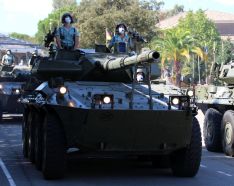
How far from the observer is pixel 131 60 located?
9.45 metres

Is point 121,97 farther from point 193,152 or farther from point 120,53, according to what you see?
point 120,53

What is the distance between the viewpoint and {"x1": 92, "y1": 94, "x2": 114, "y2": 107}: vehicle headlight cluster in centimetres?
955

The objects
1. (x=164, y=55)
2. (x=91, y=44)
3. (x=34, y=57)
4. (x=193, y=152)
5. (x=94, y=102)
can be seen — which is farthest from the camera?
(x=164, y=55)

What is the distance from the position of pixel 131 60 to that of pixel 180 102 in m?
1.03

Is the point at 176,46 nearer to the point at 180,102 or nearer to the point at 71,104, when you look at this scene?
the point at 180,102

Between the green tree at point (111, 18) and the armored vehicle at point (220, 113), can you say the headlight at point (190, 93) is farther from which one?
the green tree at point (111, 18)

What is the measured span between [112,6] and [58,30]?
3384 centimetres

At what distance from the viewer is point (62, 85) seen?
9.95 m

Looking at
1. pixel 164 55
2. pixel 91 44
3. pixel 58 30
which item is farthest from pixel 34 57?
pixel 164 55

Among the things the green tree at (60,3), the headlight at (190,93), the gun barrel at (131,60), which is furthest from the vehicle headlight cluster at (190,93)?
the green tree at (60,3)

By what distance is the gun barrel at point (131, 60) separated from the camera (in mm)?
8867

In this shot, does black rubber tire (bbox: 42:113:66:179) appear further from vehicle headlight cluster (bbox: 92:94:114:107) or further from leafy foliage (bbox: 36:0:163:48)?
leafy foliage (bbox: 36:0:163:48)

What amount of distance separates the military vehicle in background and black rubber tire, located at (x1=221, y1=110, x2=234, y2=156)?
3.07 meters

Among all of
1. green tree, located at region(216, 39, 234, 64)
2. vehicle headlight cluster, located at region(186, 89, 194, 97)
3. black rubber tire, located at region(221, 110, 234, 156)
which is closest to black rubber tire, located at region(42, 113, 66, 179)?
vehicle headlight cluster, located at region(186, 89, 194, 97)
